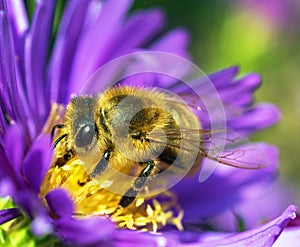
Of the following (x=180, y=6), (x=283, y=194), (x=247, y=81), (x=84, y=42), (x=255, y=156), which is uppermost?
(x=180, y=6)

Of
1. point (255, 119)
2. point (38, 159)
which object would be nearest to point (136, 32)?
point (255, 119)

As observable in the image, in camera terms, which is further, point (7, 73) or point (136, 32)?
point (136, 32)

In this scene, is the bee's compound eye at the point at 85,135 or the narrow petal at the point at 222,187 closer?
the bee's compound eye at the point at 85,135

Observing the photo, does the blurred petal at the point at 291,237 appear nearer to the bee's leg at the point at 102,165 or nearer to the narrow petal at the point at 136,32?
the bee's leg at the point at 102,165

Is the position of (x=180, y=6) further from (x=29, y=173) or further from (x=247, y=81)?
(x=29, y=173)

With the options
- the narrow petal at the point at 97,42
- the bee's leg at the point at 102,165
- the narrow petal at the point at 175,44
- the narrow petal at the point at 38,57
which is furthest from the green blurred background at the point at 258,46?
the bee's leg at the point at 102,165

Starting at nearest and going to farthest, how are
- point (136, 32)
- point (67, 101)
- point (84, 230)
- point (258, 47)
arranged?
point (84, 230)
point (67, 101)
point (136, 32)
point (258, 47)

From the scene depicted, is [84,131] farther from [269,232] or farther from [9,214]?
[269,232]

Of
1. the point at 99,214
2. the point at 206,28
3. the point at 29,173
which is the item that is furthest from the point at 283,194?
the point at 29,173
